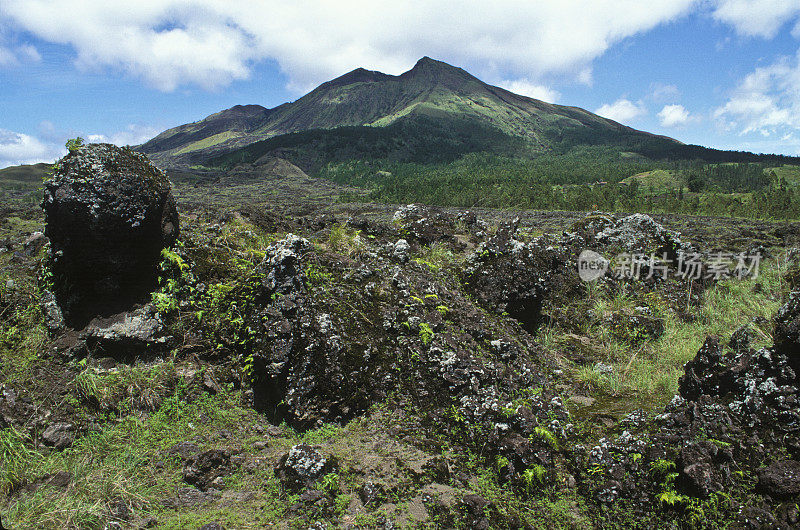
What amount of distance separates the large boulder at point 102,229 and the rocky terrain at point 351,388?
0.08ft

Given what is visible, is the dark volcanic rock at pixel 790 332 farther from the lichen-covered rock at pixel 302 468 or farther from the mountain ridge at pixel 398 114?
the mountain ridge at pixel 398 114

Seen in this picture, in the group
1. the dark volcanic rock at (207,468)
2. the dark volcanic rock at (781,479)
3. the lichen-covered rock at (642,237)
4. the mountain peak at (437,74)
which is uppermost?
the mountain peak at (437,74)

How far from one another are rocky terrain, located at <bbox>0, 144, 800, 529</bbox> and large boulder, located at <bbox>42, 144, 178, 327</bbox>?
2 centimetres

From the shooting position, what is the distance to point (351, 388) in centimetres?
439

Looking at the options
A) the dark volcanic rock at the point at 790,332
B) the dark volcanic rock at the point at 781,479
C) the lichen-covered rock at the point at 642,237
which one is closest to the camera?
the dark volcanic rock at the point at 781,479

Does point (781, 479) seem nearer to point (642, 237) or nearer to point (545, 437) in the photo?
point (545, 437)

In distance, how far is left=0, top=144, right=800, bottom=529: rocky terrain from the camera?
313cm

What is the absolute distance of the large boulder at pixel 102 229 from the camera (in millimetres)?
4746

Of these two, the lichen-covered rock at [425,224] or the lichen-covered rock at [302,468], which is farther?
the lichen-covered rock at [425,224]

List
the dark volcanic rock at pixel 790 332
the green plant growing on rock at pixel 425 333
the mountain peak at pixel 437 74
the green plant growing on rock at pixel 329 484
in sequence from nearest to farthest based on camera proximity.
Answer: the green plant growing on rock at pixel 329 484 < the dark volcanic rock at pixel 790 332 < the green plant growing on rock at pixel 425 333 < the mountain peak at pixel 437 74

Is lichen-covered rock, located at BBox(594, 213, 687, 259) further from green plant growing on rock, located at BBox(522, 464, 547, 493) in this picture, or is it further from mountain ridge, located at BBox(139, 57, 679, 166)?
mountain ridge, located at BBox(139, 57, 679, 166)

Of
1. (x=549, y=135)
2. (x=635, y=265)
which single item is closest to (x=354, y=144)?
(x=549, y=135)

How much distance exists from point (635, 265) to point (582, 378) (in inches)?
147

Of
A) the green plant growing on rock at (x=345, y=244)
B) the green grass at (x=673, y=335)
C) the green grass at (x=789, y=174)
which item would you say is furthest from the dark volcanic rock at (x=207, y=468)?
the green grass at (x=789, y=174)
